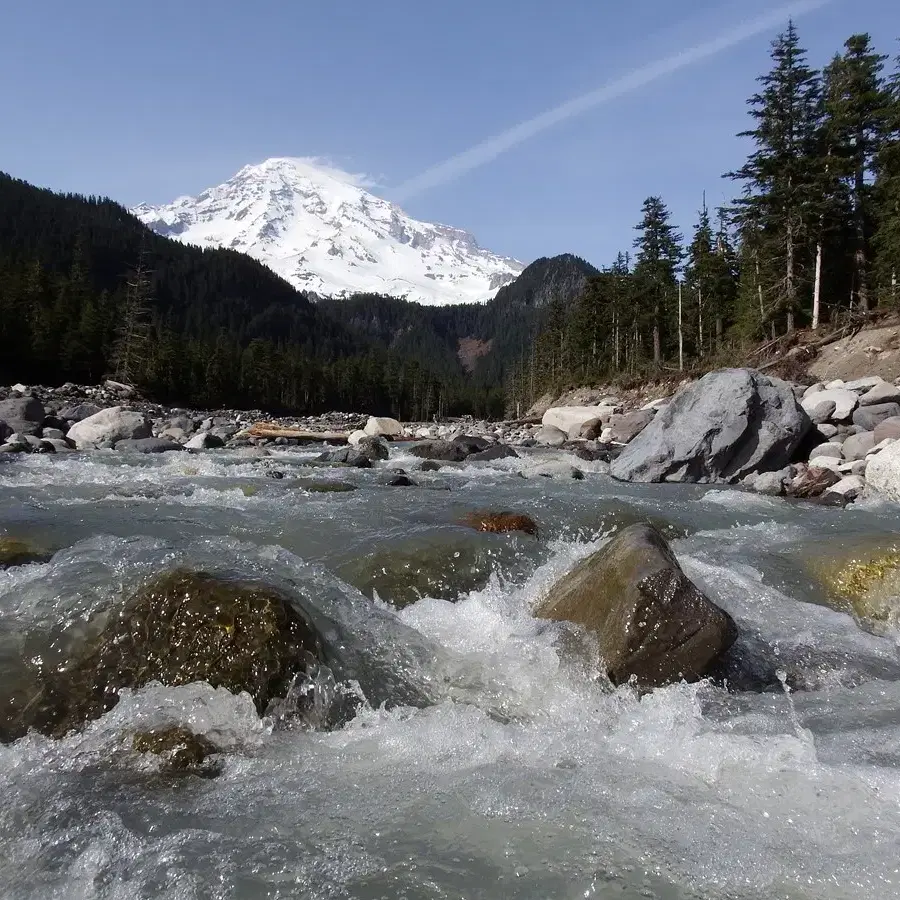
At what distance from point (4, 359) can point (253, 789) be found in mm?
67889

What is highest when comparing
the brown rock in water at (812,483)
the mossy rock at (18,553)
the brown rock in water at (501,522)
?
the brown rock in water at (812,483)

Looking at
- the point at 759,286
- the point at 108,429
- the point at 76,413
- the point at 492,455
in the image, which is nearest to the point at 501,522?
the point at 492,455

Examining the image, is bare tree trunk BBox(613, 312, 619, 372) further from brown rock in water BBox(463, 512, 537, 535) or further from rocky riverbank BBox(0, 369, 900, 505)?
brown rock in water BBox(463, 512, 537, 535)

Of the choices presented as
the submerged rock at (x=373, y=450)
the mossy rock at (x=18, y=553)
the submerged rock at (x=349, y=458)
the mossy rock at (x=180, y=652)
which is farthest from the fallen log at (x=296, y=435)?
the mossy rock at (x=180, y=652)

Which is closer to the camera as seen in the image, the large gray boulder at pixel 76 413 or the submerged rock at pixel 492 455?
the submerged rock at pixel 492 455

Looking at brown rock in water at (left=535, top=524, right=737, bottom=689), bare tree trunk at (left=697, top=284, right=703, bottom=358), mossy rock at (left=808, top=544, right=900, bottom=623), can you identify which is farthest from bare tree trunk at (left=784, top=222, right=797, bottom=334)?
brown rock in water at (left=535, top=524, right=737, bottom=689)

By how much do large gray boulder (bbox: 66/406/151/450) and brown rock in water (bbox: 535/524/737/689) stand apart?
65.0 feet

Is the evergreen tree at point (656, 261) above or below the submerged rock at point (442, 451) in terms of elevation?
above

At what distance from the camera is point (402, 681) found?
14.7 feet

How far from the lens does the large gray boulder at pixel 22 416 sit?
20.6 meters

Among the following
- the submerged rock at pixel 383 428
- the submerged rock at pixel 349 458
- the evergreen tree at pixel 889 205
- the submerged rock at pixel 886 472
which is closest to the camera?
the submerged rock at pixel 886 472

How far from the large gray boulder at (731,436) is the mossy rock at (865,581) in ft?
22.7

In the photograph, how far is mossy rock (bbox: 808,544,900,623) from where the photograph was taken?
6.14 meters

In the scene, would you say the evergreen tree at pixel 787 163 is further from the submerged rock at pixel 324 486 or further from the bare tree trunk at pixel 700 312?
the submerged rock at pixel 324 486
